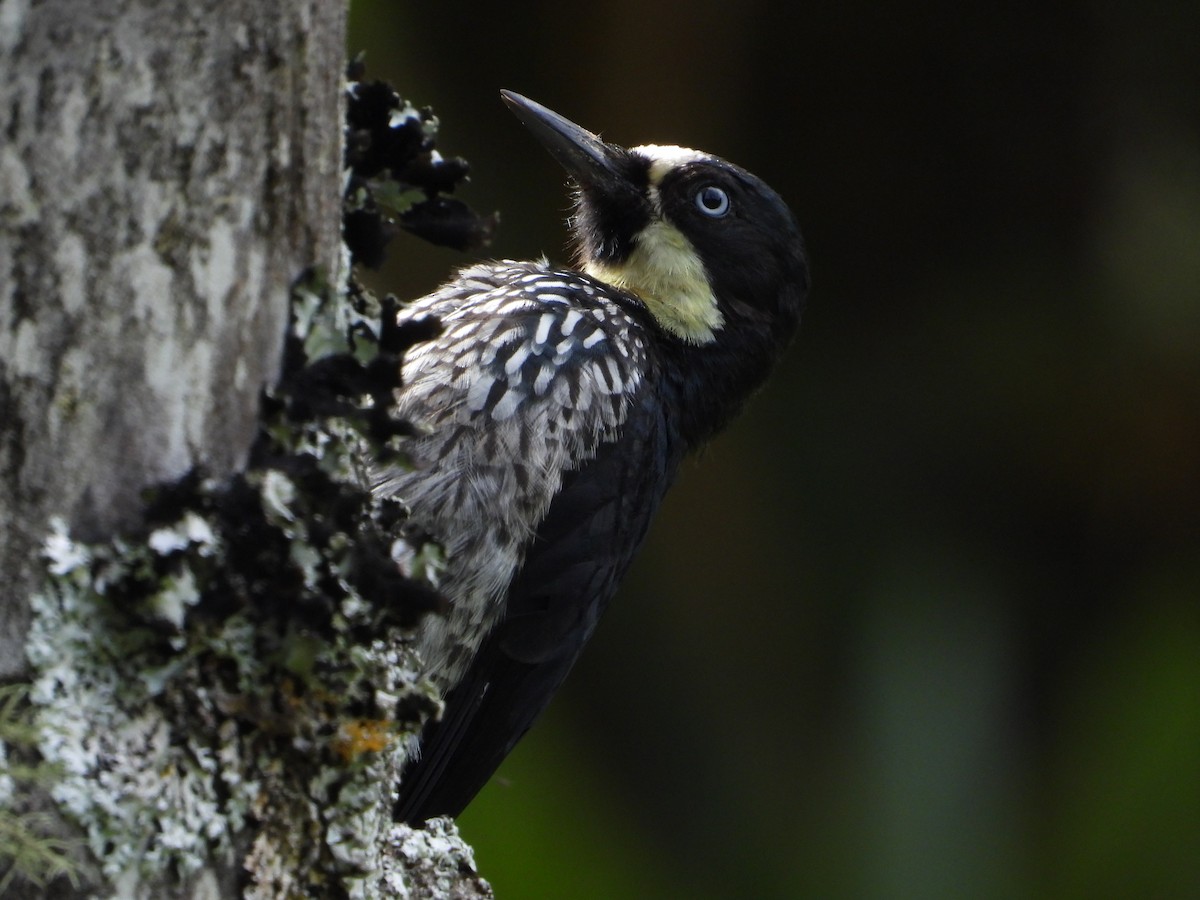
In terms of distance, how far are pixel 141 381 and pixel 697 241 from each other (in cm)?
188

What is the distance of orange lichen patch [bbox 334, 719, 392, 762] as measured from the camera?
1.40 metres

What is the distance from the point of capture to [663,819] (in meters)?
5.77

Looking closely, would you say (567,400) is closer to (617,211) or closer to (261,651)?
(617,211)

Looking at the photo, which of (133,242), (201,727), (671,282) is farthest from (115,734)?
(671,282)

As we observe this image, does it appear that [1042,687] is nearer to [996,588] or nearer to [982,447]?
[996,588]

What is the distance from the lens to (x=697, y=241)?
2988mm

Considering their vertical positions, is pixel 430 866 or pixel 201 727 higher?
pixel 201 727

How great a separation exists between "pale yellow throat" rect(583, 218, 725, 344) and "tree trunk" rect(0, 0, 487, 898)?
1586 mm

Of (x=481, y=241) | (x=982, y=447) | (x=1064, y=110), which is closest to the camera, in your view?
(x=481, y=241)

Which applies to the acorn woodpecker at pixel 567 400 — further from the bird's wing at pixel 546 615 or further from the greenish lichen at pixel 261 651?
the greenish lichen at pixel 261 651

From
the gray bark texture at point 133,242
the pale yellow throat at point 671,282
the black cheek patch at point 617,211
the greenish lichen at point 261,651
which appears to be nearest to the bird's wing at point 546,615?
the pale yellow throat at point 671,282

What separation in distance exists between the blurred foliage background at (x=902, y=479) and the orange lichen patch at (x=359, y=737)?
3.71 m

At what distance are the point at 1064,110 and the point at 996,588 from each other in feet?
6.20

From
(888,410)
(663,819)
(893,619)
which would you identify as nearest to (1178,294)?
(888,410)
